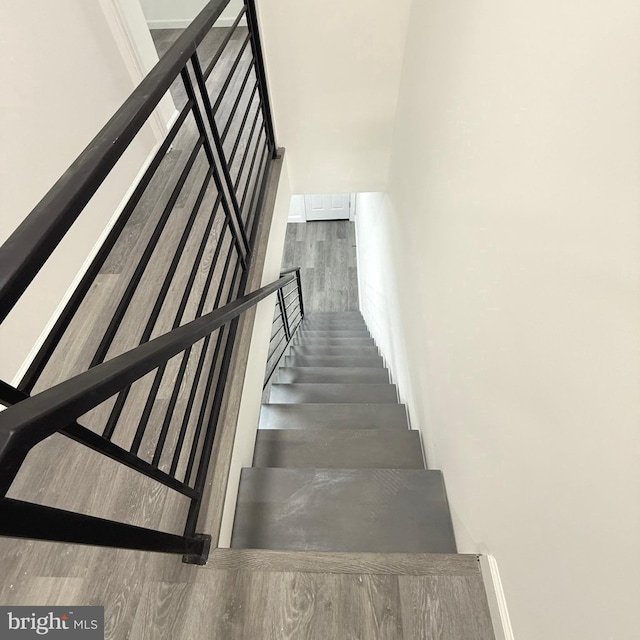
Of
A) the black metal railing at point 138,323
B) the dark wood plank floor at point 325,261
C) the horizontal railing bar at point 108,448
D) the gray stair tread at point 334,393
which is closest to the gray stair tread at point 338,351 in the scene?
A: the gray stair tread at point 334,393

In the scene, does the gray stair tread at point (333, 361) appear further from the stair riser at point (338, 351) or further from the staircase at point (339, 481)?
the staircase at point (339, 481)

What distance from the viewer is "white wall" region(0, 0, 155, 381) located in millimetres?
1464

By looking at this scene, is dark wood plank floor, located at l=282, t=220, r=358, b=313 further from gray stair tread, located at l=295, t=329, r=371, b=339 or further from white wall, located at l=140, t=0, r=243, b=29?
white wall, located at l=140, t=0, r=243, b=29

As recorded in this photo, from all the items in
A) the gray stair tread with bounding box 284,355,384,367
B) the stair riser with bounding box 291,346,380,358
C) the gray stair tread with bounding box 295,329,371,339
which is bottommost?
the gray stair tread with bounding box 284,355,384,367

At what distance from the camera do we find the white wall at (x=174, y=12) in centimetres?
432

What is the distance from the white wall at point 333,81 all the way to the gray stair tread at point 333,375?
5.67 feet

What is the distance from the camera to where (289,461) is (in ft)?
6.55

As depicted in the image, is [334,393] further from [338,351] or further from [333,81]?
[333,81]

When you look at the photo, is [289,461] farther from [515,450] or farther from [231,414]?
[515,450]

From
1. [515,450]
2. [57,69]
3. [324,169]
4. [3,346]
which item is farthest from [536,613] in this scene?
[324,169]

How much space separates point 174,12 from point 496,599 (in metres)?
5.79

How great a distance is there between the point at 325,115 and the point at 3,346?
255cm

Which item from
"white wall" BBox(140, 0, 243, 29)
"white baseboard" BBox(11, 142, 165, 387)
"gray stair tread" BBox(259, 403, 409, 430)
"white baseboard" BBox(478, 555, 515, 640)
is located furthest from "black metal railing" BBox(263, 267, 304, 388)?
"white wall" BBox(140, 0, 243, 29)

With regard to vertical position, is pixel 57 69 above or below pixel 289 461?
above
